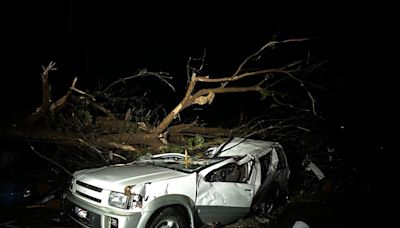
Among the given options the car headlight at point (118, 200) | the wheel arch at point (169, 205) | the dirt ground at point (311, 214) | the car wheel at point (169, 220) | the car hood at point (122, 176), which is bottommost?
the dirt ground at point (311, 214)

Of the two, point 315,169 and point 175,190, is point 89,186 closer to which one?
point 175,190

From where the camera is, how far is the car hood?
417cm

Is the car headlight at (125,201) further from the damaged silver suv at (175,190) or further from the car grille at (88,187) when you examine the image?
the car grille at (88,187)

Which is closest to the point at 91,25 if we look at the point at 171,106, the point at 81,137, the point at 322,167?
the point at 171,106

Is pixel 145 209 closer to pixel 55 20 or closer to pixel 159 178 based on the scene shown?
pixel 159 178

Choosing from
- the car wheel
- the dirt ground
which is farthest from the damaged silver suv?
the dirt ground

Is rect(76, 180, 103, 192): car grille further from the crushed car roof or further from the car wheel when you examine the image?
the crushed car roof

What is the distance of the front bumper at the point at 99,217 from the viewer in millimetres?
3896

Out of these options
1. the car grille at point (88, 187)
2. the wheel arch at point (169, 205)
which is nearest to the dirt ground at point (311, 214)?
the car grille at point (88, 187)

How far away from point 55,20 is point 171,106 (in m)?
5.10

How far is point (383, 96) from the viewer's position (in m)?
9.71

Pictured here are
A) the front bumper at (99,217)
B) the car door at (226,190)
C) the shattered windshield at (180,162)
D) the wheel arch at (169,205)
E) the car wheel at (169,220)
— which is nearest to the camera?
the front bumper at (99,217)

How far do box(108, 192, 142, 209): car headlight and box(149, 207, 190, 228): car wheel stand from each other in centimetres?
32

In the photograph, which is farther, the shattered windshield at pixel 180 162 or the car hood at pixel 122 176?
the shattered windshield at pixel 180 162
